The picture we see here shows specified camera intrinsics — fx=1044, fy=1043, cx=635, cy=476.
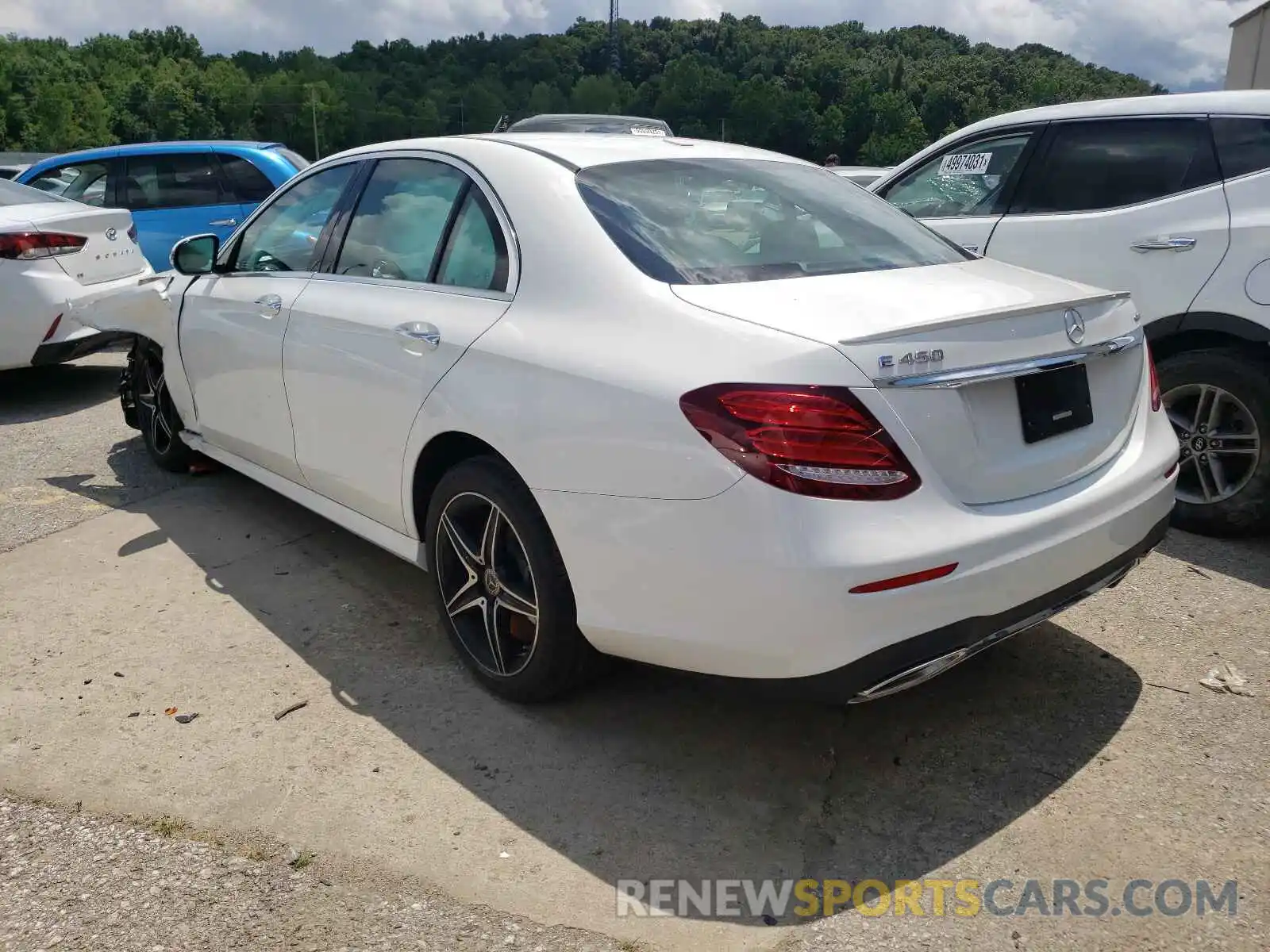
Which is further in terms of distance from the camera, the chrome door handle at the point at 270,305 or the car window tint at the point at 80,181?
the car window tint at the point at 80,181

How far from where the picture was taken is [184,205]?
9508 millimetres

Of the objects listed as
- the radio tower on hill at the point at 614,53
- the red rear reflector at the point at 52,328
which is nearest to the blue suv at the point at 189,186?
the red rear reflector at the point at 52,328

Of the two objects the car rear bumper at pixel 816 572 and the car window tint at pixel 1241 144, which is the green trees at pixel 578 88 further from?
the car rear bumper at pixel 816 572

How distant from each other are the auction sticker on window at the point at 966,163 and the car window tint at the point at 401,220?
2.98 meters

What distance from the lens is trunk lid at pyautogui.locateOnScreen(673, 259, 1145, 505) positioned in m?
2.39

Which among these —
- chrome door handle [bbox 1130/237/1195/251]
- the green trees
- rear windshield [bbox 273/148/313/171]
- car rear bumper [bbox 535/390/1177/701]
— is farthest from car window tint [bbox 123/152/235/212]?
the green trees

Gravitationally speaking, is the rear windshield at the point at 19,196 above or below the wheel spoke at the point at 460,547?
above

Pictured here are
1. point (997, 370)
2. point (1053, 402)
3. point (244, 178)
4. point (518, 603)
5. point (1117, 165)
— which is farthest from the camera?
point (244, 178)

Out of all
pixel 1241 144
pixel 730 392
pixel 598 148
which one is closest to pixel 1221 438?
pixel 1241 144

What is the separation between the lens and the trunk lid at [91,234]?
6.80m

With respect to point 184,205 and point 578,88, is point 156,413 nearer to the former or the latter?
point 184,205

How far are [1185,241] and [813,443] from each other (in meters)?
2.92

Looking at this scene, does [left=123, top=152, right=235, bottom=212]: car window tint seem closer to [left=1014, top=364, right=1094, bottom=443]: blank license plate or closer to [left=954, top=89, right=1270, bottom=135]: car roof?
[left=954, top=89, right=1270, bottom=135]: car roof

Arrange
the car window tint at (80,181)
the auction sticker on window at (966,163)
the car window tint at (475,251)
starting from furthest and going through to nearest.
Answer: the car window tint at (80,181), the auction sticker on window at (966,163), the car window tint at (475,251)
